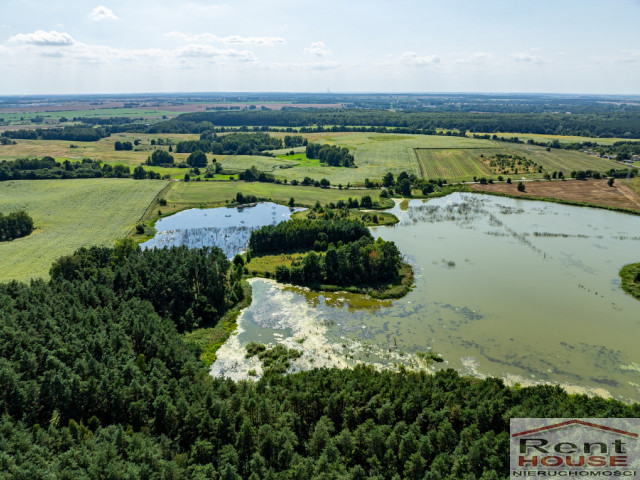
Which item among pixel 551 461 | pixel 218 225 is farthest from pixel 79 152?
pixel 551 461

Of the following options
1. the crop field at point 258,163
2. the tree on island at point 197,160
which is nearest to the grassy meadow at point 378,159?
the crop field at point 258,163

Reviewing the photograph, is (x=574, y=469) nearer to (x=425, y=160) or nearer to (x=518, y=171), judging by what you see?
(x=518, y=171)

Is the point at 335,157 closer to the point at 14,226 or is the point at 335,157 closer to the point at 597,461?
the point at 14,226

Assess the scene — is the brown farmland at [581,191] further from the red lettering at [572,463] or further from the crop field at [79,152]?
the crop field at [79,152]

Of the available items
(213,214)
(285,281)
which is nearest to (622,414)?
(285,281)

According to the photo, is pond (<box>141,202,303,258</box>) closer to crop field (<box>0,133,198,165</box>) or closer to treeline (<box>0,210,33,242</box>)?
treeline (<box>0,210,33,242</box>)

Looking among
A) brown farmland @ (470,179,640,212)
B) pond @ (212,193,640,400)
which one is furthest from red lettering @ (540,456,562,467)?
brown farmland @ (470,179,640,212)
